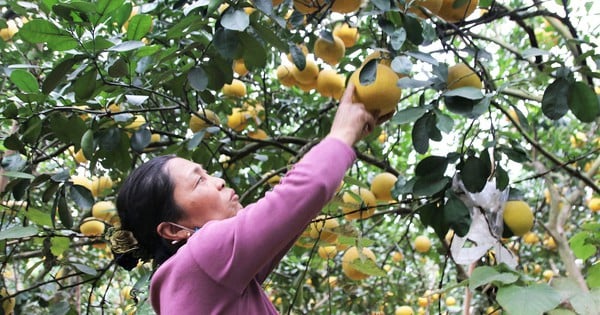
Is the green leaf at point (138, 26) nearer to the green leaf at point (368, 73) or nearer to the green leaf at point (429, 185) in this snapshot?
the green leaf at point (368, 73)

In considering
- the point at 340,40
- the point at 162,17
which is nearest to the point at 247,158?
the point at 162,17

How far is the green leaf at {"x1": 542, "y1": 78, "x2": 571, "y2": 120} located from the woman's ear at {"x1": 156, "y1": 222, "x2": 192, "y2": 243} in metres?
0.82

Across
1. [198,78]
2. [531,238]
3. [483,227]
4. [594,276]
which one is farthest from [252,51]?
[531,238]

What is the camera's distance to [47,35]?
134cm

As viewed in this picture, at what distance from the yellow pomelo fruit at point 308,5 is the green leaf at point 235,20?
384mm

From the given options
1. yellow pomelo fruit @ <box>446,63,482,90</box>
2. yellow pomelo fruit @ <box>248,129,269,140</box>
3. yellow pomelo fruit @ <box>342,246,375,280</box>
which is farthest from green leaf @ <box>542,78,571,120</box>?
yellow pomelo fruit @ <box>248,129,269,140</box>

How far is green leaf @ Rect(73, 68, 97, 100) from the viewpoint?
1.48m

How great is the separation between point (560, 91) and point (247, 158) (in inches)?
60.4

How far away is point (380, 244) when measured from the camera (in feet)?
12.7

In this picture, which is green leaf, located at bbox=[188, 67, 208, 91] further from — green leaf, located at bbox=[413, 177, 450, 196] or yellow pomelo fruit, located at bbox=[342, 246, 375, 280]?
yellow pomelo fruit, located at bbox=[342, 246, 375, 280]

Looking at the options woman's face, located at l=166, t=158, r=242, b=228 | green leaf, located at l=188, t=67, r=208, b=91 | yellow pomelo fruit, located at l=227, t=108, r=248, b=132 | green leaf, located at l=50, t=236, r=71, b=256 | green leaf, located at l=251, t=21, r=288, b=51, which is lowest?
woman's face, located at l=166, t=158, r=242, b=228

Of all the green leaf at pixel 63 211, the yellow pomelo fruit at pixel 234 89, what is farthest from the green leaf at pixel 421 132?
the yellow pomelo fruit at pixel 234 89

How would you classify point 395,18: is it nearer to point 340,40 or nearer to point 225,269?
point 340,40

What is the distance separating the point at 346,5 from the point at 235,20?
16.1 inches
